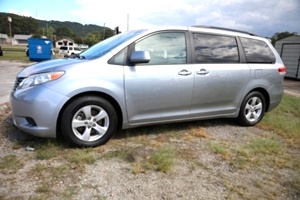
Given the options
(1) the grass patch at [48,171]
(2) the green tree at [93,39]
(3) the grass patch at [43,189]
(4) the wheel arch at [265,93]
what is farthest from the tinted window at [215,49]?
(2) the green tree at [93,39]

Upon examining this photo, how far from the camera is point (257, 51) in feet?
15.5

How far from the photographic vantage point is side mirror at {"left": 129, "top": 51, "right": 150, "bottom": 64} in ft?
11.2

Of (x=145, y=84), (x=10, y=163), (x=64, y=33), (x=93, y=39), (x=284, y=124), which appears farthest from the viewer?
(x=64, y=33)

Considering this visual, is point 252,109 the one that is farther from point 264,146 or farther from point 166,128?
point 166,128

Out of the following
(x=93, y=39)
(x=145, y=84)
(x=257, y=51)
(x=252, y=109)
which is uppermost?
(x=93, y=39)

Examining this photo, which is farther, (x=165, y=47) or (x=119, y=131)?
(x=119, y=131)

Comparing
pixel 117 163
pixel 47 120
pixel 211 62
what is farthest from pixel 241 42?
pixel 47 120

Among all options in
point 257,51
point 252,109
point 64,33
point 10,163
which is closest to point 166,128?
point 252,109

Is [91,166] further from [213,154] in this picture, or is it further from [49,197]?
[213,154]

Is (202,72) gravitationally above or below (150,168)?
above

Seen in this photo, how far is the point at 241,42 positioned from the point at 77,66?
2.85m

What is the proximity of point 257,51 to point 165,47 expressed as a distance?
1.93 metres

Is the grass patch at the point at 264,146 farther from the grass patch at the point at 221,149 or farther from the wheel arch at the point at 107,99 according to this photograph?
the wheel arch at the point at 107,99

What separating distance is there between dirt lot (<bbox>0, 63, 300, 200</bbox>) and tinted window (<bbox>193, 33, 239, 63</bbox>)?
1.23m
